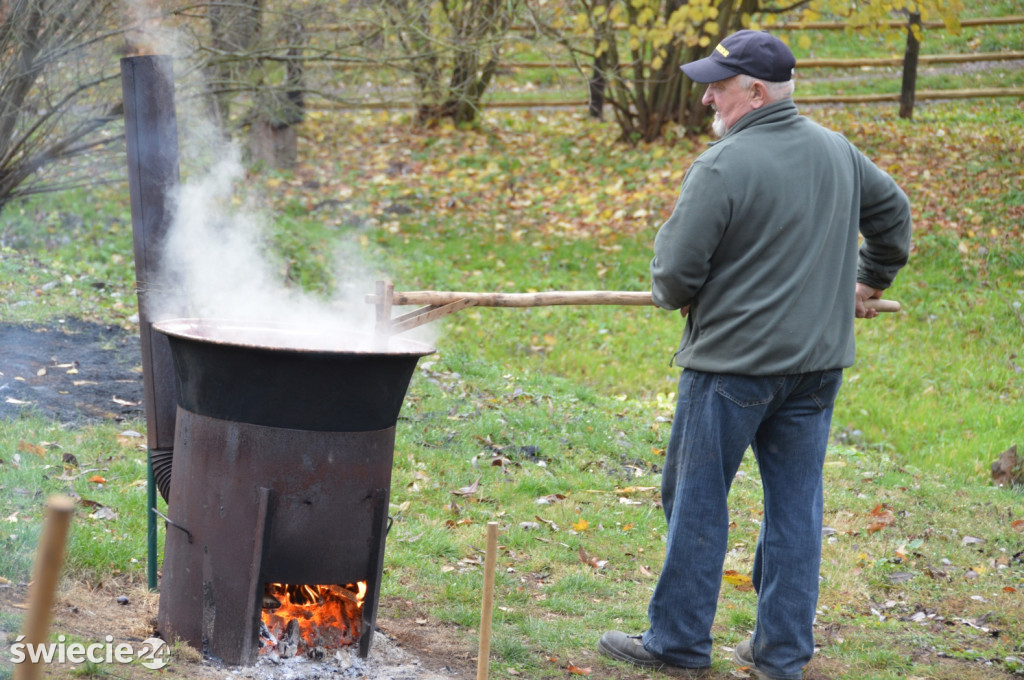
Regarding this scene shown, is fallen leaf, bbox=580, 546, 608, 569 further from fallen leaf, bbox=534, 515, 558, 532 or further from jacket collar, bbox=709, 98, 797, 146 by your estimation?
jacket collar, bbox=709, 98, 797, 146

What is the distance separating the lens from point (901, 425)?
296 inches

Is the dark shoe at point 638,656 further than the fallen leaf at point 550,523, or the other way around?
the fallen leaf at point 550,523

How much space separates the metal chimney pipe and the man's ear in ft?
6.93

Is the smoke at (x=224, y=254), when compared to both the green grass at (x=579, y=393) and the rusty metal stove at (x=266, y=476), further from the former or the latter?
the rusty metal stove at (x=266, y=476)

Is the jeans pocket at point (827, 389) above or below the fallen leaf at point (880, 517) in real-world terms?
above

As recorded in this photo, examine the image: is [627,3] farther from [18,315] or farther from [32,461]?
[32,461]

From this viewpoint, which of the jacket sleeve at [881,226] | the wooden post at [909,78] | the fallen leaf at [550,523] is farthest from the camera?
the wooden post at [909,78]

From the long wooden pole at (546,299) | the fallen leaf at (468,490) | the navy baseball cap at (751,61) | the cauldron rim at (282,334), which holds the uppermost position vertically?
the navy baseball cap at (751,61)

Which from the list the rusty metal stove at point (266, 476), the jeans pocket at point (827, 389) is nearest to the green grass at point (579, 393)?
the rusty metal stove at point (266, 476)

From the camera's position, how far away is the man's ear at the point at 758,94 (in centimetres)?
327

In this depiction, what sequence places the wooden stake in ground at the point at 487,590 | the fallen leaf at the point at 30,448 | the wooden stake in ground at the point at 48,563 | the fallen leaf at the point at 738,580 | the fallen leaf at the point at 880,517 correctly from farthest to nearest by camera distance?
the fallen leaf at the point at 880,517 → the fallen leaf at the point at 30,448 → the fallen leaf at the point at 738,580 → the wooden stake in ground at the point at 487,590 → the wooden stake in ground at the point at 48,563

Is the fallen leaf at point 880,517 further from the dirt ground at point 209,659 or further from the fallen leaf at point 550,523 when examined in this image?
the dirt ground at point 209,659

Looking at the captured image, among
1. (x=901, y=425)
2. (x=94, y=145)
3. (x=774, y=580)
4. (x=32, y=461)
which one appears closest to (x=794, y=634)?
(x=774, y=580)

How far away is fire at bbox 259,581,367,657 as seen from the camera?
336 cm
